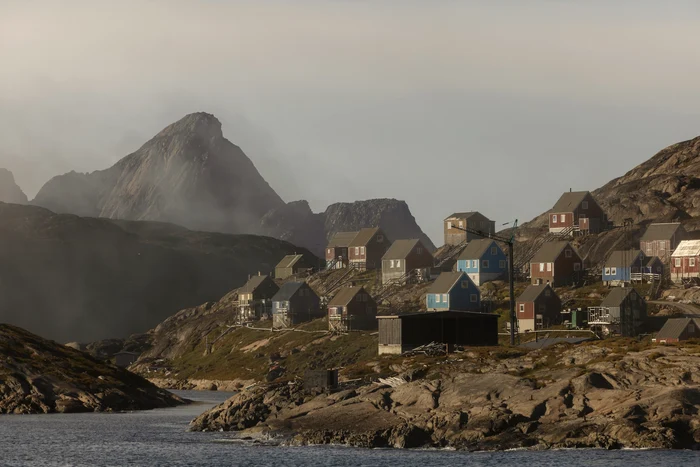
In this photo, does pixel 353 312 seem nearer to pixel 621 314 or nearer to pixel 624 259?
pixel 624 259

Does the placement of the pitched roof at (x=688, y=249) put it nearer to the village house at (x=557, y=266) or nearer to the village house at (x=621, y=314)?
the village house at (x=557, y=266)

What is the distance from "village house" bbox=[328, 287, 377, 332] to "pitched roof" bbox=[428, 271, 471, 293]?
1312 centimetres

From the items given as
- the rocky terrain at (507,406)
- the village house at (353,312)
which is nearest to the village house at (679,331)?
the rocky terrain at (507,406)

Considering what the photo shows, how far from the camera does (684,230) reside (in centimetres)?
18600

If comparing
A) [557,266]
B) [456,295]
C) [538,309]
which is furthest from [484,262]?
[538,309]

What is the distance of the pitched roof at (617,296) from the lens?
6063 inches

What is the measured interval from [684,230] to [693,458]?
117 m

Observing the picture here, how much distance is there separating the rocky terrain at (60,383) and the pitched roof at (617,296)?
5890cm

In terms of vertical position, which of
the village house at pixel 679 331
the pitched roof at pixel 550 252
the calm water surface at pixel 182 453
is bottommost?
the calm water surface at pixel 182 453

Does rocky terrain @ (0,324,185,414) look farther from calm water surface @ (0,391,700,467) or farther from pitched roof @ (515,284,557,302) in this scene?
pitched roof @ (515,284,557,302)

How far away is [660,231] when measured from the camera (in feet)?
617

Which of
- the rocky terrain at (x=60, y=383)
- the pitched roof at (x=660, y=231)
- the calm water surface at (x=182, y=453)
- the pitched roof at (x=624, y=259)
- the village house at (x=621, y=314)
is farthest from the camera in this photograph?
the pitched roof at (x=660, y=231)

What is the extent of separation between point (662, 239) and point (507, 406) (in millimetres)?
104208

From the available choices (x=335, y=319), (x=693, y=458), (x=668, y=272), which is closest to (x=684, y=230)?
(x=668, y=272)
